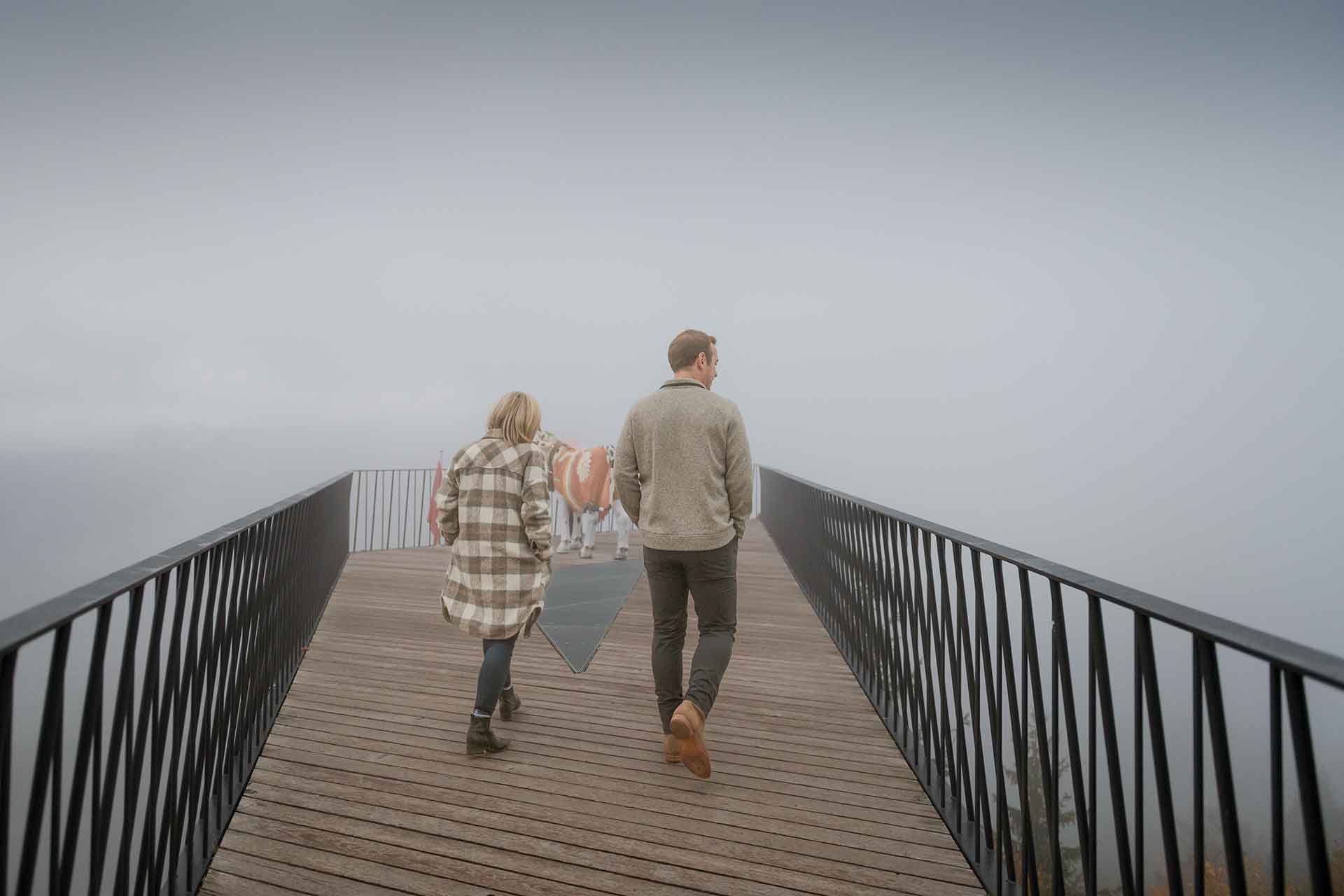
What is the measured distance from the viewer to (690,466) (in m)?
2.53

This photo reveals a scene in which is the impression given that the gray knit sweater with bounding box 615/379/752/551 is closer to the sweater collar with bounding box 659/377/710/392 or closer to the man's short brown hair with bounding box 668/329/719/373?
the sweater collar with bounding box 659/377/710/392

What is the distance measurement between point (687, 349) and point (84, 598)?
2056mm

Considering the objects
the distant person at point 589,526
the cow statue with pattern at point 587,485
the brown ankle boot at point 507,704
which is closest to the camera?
the brown ankle boot at point 507,704

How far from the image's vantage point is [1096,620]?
1521 mm

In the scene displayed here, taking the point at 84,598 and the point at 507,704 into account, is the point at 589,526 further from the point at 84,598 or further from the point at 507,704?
the point at 84,598

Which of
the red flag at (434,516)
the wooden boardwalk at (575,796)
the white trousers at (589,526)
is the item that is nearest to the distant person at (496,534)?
the wooden boardwalk at (575,796)

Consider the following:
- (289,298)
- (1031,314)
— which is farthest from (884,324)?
(289,298)

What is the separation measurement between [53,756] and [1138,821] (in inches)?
98.6

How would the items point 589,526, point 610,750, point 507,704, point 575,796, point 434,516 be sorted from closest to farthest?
point 575,796 → point 610,750 → point 507,704 → point 589,526 → point 434,516

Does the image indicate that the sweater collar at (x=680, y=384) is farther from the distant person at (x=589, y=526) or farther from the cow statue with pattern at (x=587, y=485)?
the distant person at (x=589, y=526)

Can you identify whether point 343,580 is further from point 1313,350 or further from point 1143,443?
point 1313,350

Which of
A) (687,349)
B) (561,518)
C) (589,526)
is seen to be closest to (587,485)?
(589,526)

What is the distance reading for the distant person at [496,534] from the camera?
278 centimetres

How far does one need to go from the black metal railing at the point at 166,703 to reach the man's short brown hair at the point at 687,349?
1888 millimetres
